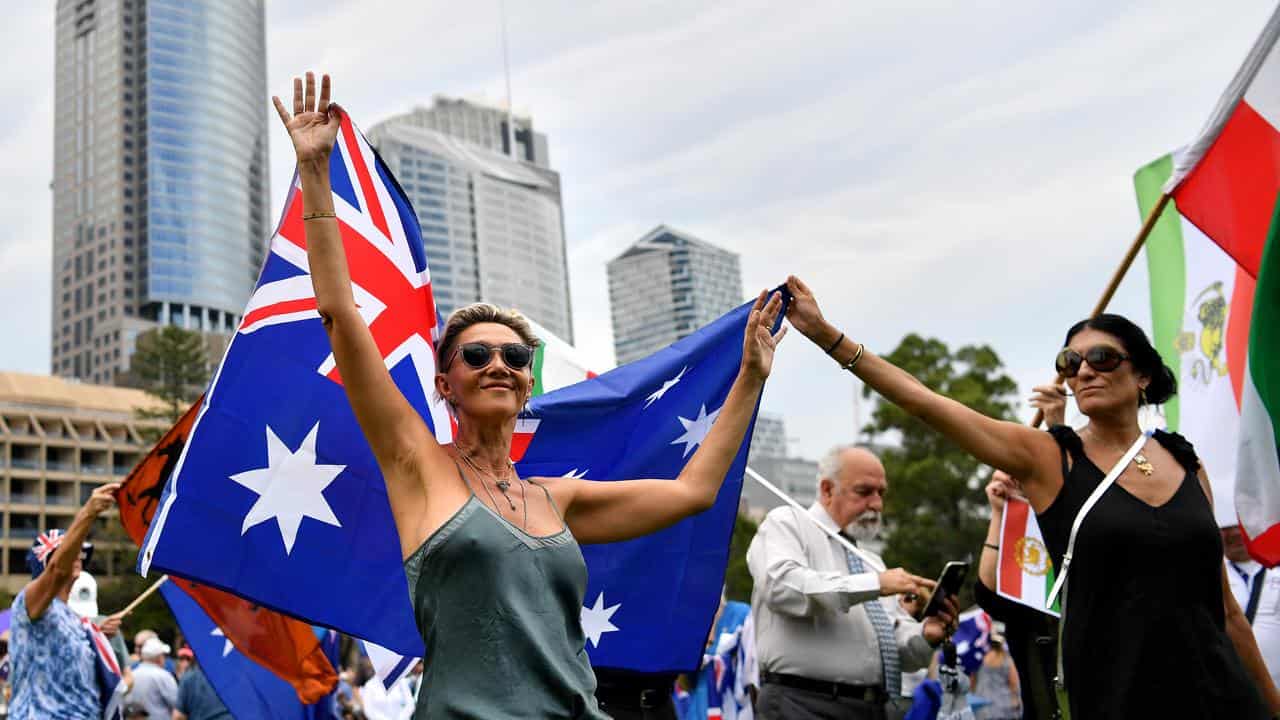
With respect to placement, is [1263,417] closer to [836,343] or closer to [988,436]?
[988,436]

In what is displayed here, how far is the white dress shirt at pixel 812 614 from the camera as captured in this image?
661cm

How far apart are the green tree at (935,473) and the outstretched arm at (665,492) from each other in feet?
108

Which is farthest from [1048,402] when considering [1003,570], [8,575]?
[8,575]

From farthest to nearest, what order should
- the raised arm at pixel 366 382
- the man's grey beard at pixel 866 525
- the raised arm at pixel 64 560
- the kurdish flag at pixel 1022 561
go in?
1. the raised arm at pixel 64 560
2. the man's grey beard at pixel 866 525
3. the kurdish flag at pixel 1022 561
4. the raised arm at pixel 366 382

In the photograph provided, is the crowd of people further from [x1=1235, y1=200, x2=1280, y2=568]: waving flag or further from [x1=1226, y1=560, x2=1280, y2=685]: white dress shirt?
[x1=1226, y1=560, x2=1280, y2=685]: white dress shirt

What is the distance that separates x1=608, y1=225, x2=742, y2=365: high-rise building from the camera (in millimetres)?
171500

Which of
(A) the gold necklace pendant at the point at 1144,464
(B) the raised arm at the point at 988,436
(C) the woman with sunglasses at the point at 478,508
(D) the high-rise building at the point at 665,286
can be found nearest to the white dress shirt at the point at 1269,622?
(A) the gold necklace pendant at the point at 1144,464

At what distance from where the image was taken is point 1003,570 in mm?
6305

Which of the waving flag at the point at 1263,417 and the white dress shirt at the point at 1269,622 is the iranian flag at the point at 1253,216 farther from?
the white dress shirt at the point at 1269,622

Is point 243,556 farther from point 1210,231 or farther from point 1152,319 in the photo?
point 1152,319

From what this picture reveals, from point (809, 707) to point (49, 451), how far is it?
10854 cm

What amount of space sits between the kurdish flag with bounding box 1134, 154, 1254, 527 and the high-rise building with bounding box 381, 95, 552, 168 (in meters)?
173

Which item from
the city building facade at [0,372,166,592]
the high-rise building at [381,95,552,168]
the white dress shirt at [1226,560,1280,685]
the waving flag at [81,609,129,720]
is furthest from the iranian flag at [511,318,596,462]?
the high-rise building at [381,95,552,168]

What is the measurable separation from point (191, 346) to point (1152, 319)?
65.9 meters
